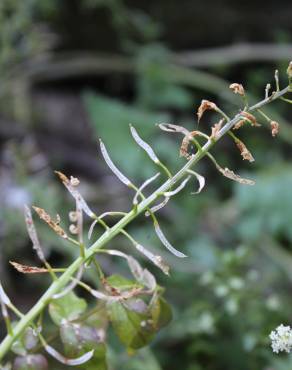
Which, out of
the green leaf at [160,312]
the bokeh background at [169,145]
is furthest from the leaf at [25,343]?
the bokeh background at [169,145]

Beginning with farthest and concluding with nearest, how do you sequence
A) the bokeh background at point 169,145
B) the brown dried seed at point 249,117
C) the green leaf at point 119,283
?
the bokeh background at point 169,145 < the green leaf at point 119,283 < the brown dried seed at point 249,117

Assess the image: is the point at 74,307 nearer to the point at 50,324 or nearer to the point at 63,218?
the point at 50,324

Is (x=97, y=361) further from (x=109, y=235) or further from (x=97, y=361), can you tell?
(x=109, y=235)

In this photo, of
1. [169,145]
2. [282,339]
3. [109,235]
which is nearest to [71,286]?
[109,235]

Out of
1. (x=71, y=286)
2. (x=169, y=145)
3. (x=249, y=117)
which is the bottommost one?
(x=169, y=145)

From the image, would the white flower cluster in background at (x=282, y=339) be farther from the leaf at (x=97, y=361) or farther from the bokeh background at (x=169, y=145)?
the bokeh background at (x=169, y=145)

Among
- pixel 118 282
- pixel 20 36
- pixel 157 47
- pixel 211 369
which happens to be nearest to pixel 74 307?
pixel 118 282
